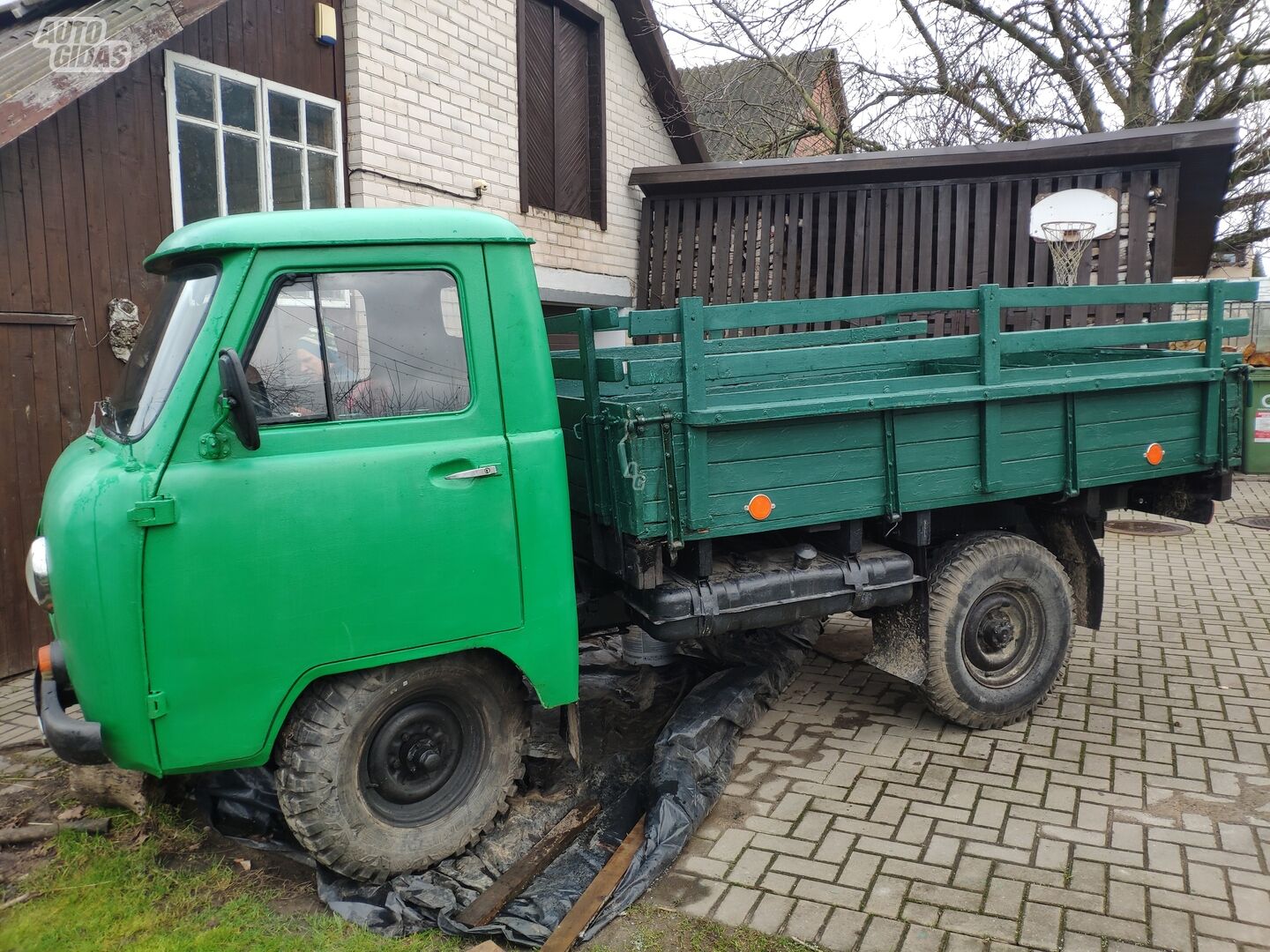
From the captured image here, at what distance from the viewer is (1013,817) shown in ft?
12.2

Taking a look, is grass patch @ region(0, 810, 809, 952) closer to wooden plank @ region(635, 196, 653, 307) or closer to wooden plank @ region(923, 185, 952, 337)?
wooden plank @ region(923, 185, 952, 337)

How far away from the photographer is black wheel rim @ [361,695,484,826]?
329 cm

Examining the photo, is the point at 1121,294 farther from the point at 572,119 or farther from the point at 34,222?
the point at 572,119

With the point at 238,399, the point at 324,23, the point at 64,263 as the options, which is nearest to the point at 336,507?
the point at 238,399

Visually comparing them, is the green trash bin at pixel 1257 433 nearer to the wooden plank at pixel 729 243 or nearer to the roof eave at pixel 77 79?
the wooden plank at pixel 729 243

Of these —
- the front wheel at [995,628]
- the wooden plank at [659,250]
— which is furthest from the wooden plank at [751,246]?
the front wheel at [995,628]

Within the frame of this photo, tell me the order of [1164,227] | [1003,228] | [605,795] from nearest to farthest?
1. [605,795]
2. [1164,227]
3. [1003,228]

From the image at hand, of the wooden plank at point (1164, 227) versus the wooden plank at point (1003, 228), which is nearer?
the wooden plank at point (1164, 227)

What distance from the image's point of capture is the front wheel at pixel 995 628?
4.38 metres

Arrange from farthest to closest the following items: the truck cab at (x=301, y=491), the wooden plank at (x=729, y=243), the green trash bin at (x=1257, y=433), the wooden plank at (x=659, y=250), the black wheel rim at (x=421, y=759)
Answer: the wooden plank at (x=659, y=250)
the wooden plank at (x=729, y=243)
the green trash bin at (x=1257, y=433)
the black wheel rim at (x=421, y=759)
the truck cab at (x=301, y=491)

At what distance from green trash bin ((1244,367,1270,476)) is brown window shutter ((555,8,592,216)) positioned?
20.2ft

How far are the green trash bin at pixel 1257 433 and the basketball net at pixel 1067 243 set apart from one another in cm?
370

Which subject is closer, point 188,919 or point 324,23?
point 188,919

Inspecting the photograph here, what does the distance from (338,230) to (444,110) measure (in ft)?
16.2
